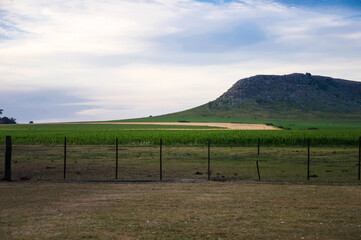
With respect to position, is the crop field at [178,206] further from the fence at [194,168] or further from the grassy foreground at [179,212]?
the fence at [194,168]

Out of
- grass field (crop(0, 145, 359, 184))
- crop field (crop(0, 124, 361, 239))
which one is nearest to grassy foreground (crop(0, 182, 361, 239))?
crop field (crop(0, 124, 361, 239))

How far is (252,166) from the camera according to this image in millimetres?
31516

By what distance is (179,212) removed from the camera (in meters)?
13.7

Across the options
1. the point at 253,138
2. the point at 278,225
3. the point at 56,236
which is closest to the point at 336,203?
the point at 278,225

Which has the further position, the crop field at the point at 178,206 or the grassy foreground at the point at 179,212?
the crop field at the point at 178,206

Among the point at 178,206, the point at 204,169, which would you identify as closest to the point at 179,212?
the point at 178,206

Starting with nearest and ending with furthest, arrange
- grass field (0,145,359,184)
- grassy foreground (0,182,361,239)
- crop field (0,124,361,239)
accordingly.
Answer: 1. grassy foreground (0,182,361,239)
2. crop field (0,124,361,239)
3. grass field (0,145,359,184)

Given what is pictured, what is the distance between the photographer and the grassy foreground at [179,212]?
36.6 ft

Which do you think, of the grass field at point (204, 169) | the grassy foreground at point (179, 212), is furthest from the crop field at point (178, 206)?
the grass field at point (204, 169)

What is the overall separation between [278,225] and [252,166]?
64.9 feet

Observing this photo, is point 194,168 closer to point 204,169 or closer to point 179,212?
point 204,169

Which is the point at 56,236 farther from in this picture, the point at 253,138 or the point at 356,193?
the point at 253,138

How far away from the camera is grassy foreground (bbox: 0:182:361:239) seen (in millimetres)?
11148

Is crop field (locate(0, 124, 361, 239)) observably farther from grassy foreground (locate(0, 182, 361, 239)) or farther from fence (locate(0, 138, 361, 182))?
fence (locate(0, 138, 361, 182))
